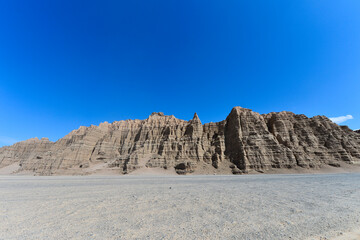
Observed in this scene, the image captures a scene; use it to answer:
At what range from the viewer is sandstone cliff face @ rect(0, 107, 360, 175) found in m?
49.5

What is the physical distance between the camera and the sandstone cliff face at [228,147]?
49500mm

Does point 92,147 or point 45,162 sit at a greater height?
point 92,147

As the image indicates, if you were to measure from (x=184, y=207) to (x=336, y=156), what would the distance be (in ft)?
224

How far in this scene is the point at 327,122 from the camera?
2354 inches

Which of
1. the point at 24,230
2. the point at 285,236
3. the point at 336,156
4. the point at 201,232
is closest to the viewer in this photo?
the point at 285,236

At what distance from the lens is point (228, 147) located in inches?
2293

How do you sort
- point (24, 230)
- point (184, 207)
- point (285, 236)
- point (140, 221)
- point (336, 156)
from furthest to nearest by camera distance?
1. point (336, 156)
2. point (184, 207)
3. point (140, 221)
4. point (24, 230)
5. point (285, 236)

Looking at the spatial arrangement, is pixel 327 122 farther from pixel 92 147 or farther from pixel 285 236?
pixel 92 147

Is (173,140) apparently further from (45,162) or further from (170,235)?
(170,235)

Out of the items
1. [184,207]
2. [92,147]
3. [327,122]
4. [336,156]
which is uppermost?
[327,122]

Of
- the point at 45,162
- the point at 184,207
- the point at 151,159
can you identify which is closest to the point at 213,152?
the point at 151,159

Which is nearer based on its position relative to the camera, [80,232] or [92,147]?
[80,232]

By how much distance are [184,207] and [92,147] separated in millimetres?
83507

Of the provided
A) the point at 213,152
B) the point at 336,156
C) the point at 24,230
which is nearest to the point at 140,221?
the point at 24,230
